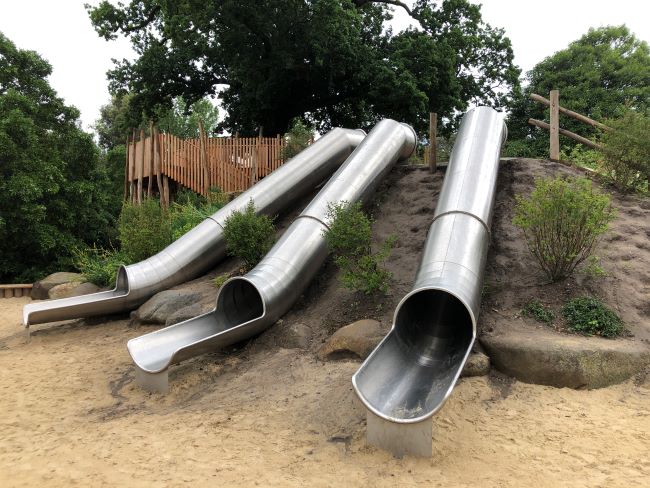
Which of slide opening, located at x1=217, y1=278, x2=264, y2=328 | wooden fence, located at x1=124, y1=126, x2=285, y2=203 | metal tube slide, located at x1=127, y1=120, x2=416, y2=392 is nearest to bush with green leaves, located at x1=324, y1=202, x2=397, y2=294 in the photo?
metal tube slide, located at x1=127, y1=120, x2=416, y2=392

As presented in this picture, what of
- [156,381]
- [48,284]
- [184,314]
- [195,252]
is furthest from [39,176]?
[156,381]

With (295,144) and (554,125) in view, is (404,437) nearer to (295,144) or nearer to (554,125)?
(554,125)

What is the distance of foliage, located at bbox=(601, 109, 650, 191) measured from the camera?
8195 millimetres

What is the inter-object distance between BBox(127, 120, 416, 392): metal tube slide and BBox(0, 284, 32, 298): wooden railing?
8497 mm

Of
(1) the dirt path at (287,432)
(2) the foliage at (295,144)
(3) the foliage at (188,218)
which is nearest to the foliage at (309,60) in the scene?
(2) the foliage at (295,144)

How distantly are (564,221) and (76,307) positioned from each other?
733 centimetres

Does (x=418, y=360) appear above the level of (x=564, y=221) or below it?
below

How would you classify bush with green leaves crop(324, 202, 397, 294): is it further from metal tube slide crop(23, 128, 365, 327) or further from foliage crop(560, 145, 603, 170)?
foliage crop(560, 145, 603, 170)

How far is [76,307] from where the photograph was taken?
27.4 ft

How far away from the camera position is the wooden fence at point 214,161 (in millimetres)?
13984

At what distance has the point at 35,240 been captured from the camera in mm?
14578

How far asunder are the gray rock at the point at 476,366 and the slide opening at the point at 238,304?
2.96 m

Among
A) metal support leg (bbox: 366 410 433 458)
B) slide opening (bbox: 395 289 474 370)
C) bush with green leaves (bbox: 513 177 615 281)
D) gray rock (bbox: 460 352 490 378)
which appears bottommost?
metal support leg (bbox: 366 410 433 458)

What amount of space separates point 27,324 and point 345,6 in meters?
13.3
